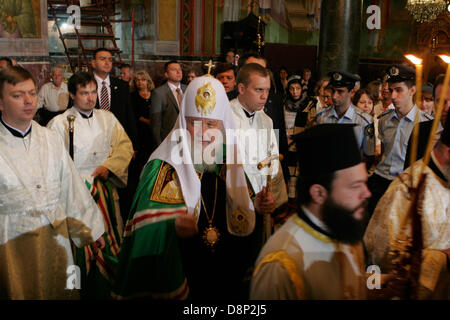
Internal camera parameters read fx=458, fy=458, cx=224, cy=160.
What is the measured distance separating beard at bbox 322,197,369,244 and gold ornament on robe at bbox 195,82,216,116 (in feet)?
4.00

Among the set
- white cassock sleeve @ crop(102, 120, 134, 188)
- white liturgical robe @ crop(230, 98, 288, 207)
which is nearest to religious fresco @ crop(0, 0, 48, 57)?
white cassock sleeve @ crop(102, 120, 134, 188)

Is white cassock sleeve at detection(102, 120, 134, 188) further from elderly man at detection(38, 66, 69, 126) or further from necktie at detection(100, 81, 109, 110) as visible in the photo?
elderly man at detection(38, 66, 69, 126)

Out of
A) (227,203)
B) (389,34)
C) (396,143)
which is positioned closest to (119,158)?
(227,203)

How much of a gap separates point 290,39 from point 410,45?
151 inches

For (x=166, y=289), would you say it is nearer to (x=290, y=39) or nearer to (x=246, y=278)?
(x=246, y=278)

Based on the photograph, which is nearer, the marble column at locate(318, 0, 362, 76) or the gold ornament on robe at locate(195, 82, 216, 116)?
the gold ornament on robe at locate(195, 82, 216, 116)

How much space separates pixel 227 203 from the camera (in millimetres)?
2945

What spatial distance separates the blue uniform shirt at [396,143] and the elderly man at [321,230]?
2489 mm

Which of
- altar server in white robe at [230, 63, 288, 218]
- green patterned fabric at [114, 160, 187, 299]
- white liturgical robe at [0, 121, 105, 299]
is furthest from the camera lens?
altar server in white robe at [230, 63, 288, 218]

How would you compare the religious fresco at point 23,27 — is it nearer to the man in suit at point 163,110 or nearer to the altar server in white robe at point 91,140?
the man in suit at point 163,110

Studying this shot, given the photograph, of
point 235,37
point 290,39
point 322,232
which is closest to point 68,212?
point 322,232

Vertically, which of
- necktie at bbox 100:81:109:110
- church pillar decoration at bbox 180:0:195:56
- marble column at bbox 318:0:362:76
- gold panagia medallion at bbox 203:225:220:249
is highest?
church pillar decoration at bbox 180:0:195:56

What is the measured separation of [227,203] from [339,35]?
5670 mm

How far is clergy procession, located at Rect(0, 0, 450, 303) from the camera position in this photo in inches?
65.9
